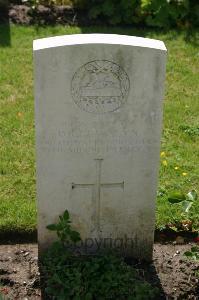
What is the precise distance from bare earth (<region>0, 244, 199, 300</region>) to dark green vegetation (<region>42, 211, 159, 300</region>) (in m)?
0.12

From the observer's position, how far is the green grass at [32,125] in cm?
509

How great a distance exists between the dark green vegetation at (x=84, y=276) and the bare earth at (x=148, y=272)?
0.12 m

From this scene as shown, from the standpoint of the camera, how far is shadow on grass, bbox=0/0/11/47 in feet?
25.7

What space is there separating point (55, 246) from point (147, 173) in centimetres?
79

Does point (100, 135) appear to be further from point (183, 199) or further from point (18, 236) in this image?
point (18, 236)

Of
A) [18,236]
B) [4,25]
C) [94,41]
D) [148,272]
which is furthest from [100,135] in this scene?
[4,25]

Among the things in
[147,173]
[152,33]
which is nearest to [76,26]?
[152,33]

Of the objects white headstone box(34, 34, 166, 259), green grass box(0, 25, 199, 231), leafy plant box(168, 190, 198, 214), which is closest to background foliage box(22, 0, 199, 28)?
green grass box(0, 25, 199, 231)

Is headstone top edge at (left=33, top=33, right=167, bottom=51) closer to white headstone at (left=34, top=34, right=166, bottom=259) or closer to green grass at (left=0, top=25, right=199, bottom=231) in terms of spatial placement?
white headstone at (left=34, top=34, right=166, bottom=259)

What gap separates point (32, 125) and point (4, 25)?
8.13 feet

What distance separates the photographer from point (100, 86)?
3.97 meters

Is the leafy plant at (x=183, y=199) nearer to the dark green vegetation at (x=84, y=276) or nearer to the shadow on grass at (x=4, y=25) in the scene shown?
the dark green vegetation at (x=84, y=276)

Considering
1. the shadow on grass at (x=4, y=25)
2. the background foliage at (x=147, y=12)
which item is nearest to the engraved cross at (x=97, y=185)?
the shadow on grass at (x=4, y=25)

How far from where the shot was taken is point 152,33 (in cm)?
813
